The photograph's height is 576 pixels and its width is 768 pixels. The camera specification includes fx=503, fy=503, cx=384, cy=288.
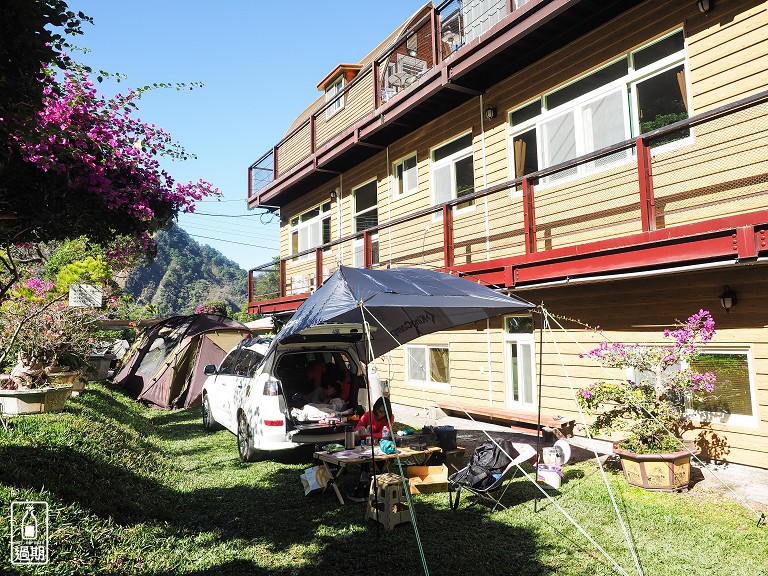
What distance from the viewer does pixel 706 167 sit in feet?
22.0

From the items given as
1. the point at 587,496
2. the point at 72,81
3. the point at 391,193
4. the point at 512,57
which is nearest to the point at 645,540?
the point at 587,496

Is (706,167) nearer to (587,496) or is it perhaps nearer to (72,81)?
(587,496)

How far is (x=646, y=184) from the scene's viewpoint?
20.0 ft

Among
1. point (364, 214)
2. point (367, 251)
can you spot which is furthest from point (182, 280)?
point (367, 251)

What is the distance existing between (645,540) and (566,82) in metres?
7.26

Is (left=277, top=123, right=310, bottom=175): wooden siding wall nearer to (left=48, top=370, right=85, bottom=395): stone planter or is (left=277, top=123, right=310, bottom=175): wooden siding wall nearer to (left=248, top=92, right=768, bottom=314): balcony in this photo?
(left=248, top=92, right=768, bottom=314): balcony

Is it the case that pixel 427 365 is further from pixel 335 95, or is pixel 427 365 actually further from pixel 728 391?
pixel 335 95

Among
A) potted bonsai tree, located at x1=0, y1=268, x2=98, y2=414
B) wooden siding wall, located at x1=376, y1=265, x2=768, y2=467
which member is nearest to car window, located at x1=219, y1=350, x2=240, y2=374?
potted bonsai tree, located at x1=0, y1=268, x2=98, y2=414

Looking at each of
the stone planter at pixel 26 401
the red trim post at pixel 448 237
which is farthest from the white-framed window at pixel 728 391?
the stone planter at pixel 26 401

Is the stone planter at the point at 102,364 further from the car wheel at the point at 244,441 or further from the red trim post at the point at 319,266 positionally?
the car wheel at the point at 244,441

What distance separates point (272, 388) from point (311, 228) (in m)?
10.5

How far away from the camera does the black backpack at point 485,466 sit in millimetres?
5398

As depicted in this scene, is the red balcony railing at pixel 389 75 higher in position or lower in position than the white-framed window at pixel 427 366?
higher

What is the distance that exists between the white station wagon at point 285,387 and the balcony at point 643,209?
91.4 inches
